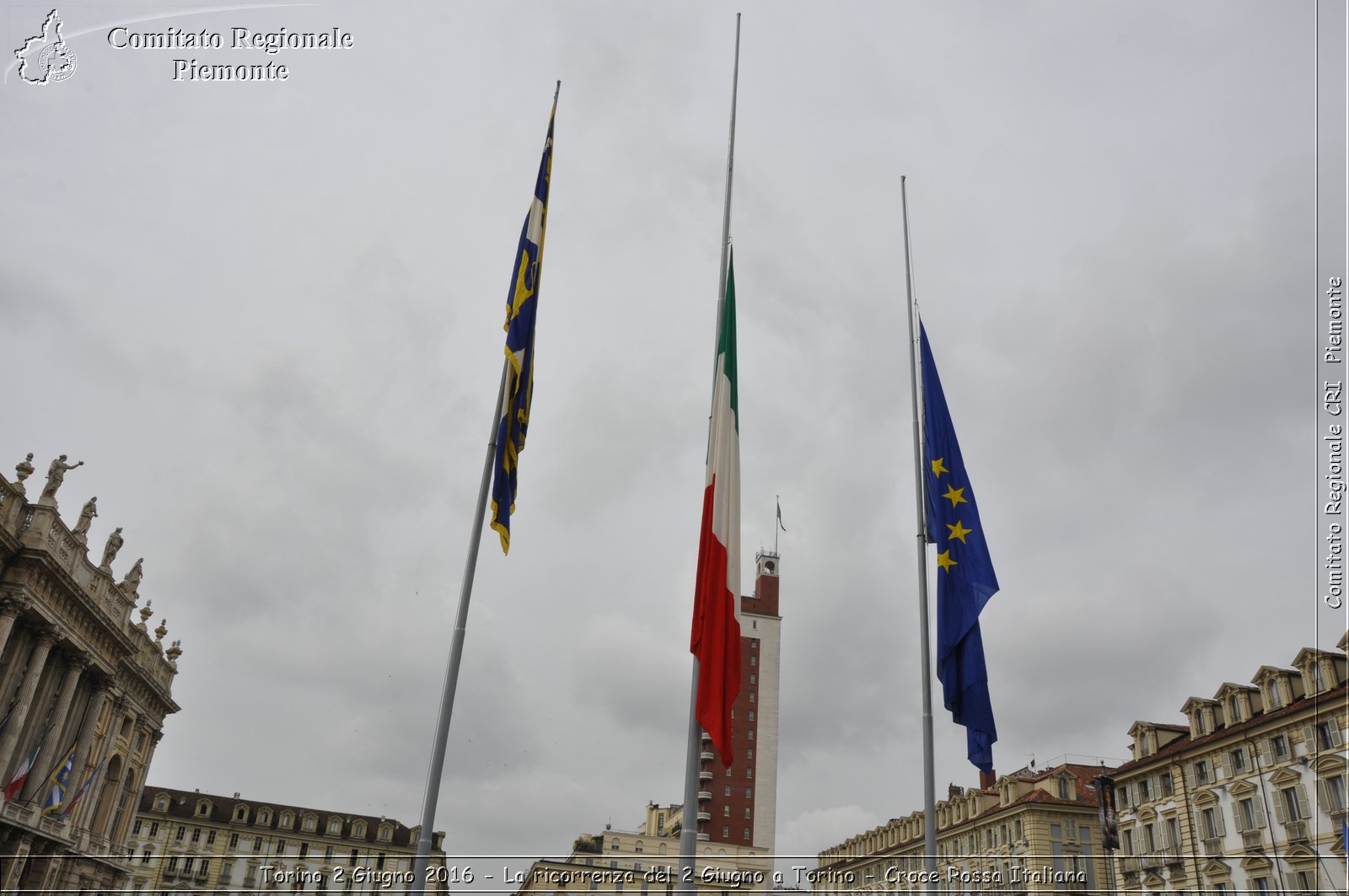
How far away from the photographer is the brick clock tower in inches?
A: 4592

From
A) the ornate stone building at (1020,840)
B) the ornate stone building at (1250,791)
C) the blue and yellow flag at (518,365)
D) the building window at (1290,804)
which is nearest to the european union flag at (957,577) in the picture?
the blue and yellow flag at (518,365)

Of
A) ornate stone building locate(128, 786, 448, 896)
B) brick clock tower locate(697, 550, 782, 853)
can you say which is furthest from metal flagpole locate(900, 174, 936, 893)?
brick clock tower locate(697, 550, 782, 853)

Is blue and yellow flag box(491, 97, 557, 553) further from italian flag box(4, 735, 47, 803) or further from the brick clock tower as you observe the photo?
the brick clock tower

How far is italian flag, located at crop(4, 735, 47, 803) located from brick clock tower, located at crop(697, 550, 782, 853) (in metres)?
75.5

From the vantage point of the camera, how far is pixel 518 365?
19.6 metres

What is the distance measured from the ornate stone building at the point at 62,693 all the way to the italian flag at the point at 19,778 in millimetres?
91

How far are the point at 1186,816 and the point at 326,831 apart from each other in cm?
9487

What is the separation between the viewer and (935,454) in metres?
20.7

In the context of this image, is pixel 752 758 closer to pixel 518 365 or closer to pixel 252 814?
pixel 252 814

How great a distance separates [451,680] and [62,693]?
154ft

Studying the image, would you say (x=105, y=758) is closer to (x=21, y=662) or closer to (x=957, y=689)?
(x=21, y=662)

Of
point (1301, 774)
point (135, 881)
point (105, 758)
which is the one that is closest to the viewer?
point (1301, 774)

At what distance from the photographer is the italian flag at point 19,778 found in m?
46.2

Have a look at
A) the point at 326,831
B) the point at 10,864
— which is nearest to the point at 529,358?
the point at 10,864
